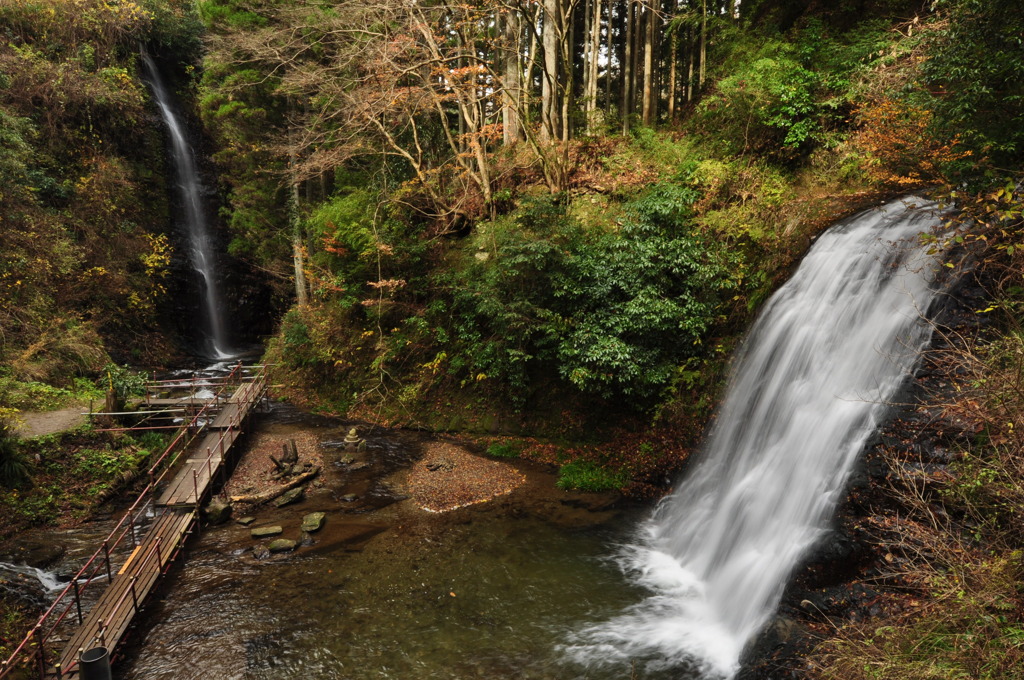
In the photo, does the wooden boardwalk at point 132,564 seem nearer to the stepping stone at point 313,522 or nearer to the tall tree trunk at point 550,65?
the stepping stone at point 313,522

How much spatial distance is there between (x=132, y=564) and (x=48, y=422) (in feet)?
20.0

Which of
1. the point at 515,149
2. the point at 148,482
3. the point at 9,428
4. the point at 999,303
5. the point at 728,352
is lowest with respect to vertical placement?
the point at 148,482

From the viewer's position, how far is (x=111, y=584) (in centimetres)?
791

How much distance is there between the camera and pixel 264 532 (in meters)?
9.66

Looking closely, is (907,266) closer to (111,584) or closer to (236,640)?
(236,640)

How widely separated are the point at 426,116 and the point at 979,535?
18031 mm

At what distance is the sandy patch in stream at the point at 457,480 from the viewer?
434 inches

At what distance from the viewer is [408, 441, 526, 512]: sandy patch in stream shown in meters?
11.0

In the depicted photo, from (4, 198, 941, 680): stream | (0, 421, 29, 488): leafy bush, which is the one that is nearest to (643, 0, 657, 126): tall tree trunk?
(4, 198, 941, 680): stream

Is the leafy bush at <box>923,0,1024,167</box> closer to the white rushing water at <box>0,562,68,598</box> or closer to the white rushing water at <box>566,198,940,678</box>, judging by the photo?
the white rushing water at <box>566,198,940,678</box>

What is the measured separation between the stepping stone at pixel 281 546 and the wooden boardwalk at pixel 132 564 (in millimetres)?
1574

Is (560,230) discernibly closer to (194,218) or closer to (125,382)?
(125,382)

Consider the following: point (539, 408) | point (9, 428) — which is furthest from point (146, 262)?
point (539, 408)

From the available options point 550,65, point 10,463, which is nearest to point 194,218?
point 10,463
